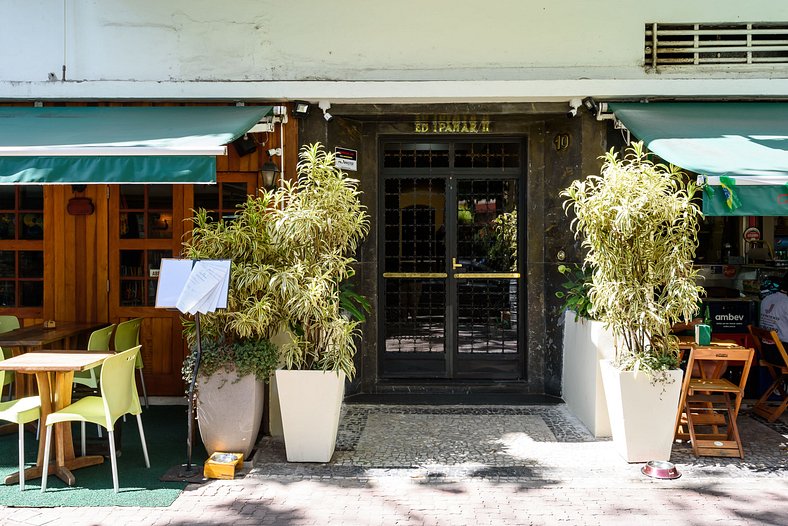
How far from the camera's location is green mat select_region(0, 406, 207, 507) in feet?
15.8

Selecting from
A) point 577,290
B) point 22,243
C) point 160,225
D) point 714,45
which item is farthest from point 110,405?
point 714,45

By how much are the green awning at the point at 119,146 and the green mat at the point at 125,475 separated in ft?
8.18

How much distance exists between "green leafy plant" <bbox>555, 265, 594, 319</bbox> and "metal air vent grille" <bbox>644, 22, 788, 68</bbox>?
253 centimetres

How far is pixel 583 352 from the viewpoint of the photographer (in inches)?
265

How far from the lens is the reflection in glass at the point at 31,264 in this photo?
7.67 metres

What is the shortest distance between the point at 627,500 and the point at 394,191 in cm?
467

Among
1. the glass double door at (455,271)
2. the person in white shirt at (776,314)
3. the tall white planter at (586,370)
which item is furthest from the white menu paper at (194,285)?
the person in white shirt at (776,314)

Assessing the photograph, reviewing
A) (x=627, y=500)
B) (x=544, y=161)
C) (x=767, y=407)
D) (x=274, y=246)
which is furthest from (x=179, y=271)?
(x=767, y=407)

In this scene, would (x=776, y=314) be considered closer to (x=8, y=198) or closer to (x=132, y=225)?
(x=132, y=225)

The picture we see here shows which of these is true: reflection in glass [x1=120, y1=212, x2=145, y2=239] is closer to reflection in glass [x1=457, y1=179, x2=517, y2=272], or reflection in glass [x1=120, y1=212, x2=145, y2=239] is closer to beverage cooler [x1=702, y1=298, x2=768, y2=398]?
reflection in glass [x1=457, y1=179, x2=517, y2=272]

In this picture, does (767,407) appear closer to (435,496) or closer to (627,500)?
(627,500)

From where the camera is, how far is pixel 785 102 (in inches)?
293

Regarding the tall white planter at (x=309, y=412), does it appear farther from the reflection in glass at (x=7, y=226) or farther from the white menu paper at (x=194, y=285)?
the reflection in glass at (x=7, y=226)

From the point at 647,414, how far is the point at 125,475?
177 inches
